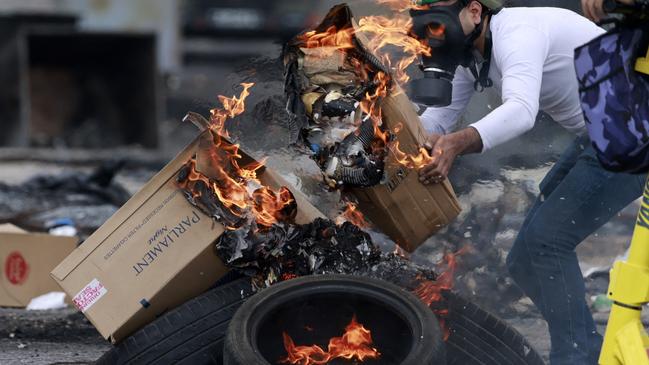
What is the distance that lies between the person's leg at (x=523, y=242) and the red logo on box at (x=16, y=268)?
2.76 metres

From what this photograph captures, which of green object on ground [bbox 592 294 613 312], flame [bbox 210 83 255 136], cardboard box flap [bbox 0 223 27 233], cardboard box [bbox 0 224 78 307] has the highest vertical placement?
cardboard box flap [bbox 0 223 27 233]

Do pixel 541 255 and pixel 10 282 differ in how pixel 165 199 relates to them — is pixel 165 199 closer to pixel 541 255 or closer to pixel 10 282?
pixel 541 255

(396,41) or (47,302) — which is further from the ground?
(47,302)

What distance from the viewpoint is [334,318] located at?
11.9 ft

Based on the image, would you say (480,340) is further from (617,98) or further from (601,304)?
(601,304)

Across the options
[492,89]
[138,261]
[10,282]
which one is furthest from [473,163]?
[10,282]

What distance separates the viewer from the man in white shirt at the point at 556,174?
145 inches

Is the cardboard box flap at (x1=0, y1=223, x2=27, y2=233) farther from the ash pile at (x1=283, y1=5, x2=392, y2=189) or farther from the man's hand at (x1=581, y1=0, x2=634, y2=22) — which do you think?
the man's hand at (x1=581, y1=0, x2=634, y2=22)

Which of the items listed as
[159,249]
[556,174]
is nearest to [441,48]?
[556,174]

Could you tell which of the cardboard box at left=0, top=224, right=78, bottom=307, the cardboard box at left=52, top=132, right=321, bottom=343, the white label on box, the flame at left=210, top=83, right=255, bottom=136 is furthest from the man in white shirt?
the cardboard box at left=0, top=224, right=78, bottom=307

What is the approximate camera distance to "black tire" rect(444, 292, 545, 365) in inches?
148

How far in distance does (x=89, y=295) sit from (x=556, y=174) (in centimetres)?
195

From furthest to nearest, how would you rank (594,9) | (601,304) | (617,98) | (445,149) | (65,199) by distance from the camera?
(65,199) < (601,304) < (445,149) < (594,9) < (617,98)

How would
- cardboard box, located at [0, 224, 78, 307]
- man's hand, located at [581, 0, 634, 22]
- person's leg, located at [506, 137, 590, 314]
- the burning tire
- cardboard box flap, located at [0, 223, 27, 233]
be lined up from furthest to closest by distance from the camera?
cardboard box flap, located at [0, 223, 27, 233] < cardboard box, located at [0, 224, 78, 307] < person's leg, located at [506, 137, 590, 314] < the burning tire < man's hand, located at [581, 0, 634, 22]
